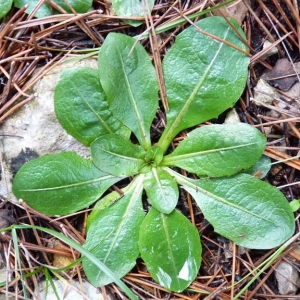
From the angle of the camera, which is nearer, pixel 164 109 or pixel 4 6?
pixel 4 6

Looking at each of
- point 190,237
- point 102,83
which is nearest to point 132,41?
point 102,83

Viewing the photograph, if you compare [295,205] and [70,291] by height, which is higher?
[295,205]

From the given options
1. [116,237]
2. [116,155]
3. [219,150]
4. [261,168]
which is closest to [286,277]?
[261,168]

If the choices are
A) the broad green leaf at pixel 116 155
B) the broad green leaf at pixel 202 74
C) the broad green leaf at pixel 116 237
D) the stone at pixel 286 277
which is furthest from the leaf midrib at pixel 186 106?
the stone at pixel 286 277

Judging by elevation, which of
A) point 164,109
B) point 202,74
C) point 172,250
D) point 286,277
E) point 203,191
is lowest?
point 286,277

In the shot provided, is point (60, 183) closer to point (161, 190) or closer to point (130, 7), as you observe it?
point (161, 190)

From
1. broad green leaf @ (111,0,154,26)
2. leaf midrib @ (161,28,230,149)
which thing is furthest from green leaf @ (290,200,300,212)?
broad green leaf @ (111,0,154,26)
